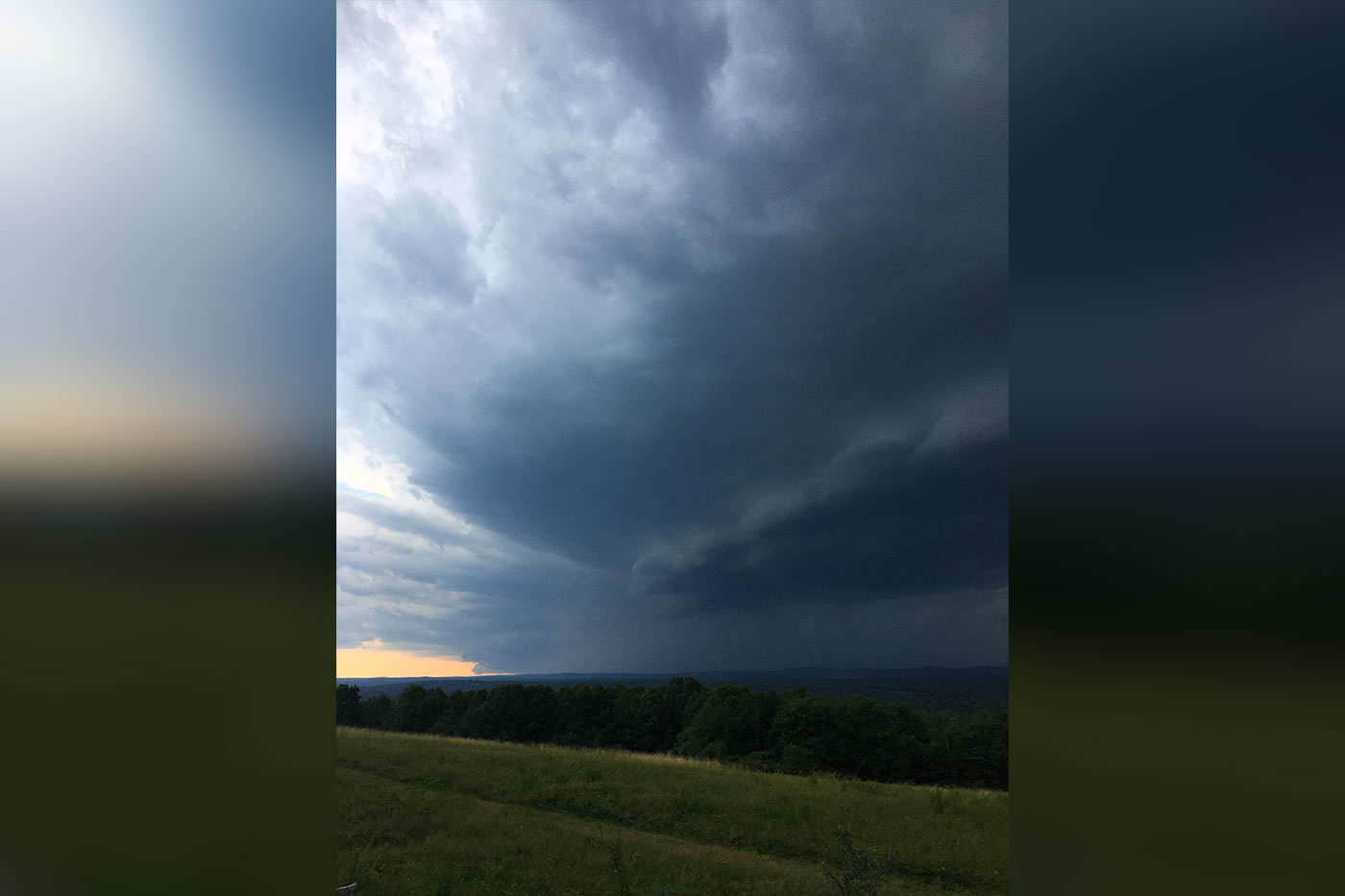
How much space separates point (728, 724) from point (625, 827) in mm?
19644

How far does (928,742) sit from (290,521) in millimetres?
33114

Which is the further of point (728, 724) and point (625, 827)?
point (728, 724)

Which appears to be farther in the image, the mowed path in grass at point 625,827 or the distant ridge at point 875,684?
the distant ridge at point 875,684

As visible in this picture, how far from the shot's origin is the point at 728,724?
3170 cm

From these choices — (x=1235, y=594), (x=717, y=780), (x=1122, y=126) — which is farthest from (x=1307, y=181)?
(x=717, y=780)

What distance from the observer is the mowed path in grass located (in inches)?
400

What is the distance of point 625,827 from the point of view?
13148 mm

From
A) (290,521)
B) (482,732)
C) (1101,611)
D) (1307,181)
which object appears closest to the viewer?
(1307,181)

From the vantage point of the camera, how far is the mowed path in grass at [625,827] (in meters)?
10.2

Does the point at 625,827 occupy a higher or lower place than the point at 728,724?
higher

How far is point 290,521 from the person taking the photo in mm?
2203

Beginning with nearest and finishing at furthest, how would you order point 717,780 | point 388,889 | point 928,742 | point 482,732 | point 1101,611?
point 1101,611, point 388,889, point 717,780, point 928,742, point 482,732

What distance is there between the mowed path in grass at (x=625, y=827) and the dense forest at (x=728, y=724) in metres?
11.7

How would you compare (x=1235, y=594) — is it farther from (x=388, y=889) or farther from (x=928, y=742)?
(x=928, y=742)
